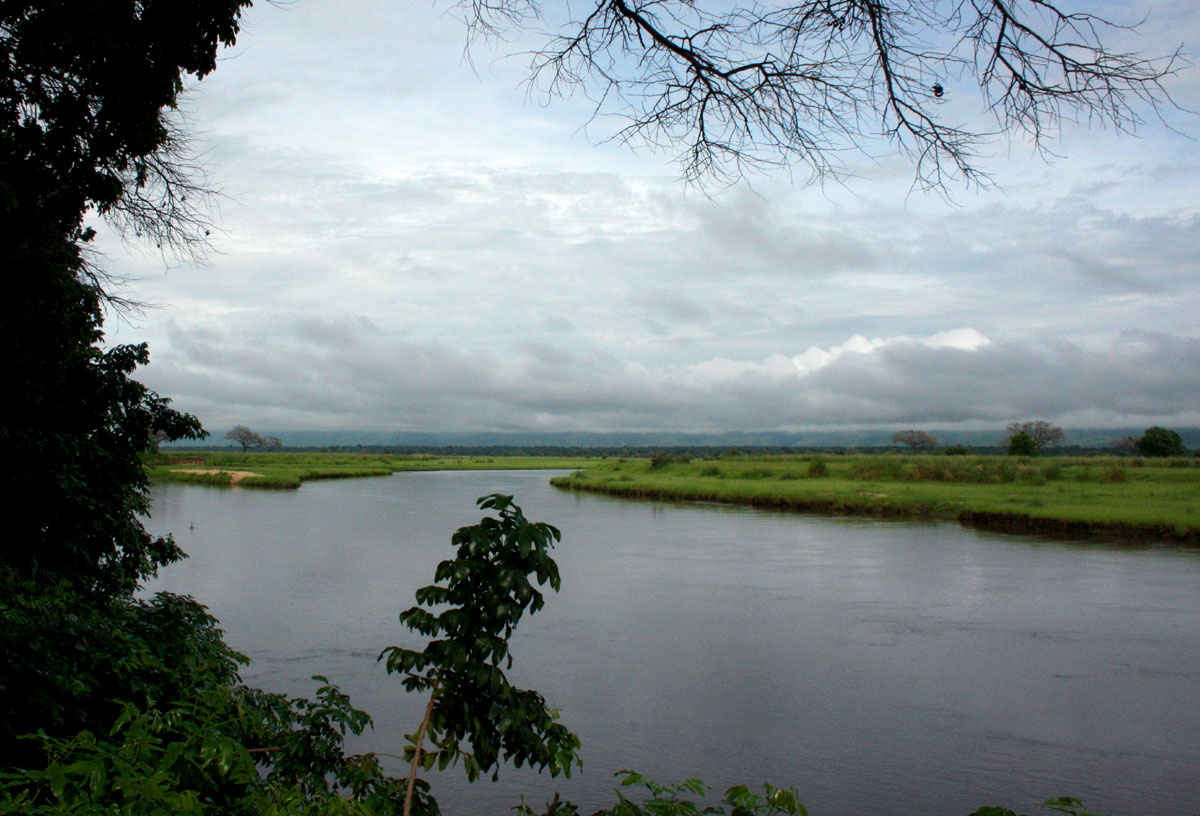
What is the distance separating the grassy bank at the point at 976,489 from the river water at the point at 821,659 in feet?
11.0

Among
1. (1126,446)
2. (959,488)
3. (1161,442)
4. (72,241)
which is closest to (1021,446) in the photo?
(1161,442)

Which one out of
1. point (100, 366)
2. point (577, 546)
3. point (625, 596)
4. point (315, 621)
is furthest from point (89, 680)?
point (577, 546)

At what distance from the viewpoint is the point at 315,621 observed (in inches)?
471

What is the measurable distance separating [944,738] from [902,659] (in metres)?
2.64

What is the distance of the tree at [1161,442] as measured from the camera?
5388 cm

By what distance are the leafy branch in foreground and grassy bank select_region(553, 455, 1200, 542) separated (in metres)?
22.8

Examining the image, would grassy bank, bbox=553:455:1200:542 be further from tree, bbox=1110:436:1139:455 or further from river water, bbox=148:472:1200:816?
tree, bbox=1110:436:1139:455

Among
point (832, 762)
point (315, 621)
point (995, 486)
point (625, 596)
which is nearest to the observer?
point (832, 762)

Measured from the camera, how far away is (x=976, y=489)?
31.6 meters

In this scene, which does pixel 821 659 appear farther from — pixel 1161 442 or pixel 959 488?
pixel 1161 442

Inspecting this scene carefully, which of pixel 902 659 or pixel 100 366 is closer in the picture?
pixel 100 366

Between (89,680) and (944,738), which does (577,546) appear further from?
(89,680)

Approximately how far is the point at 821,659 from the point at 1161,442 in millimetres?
56392

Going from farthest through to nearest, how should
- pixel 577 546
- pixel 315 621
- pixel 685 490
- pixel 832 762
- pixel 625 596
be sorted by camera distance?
pixel 685 490 → pixel 577 546 → pixel 625 596 → pixel 315 621 → pixel 832 762
